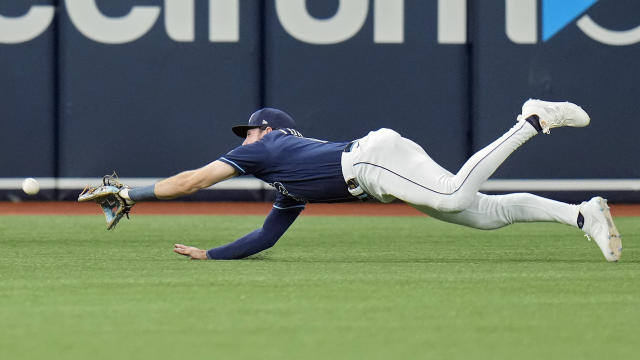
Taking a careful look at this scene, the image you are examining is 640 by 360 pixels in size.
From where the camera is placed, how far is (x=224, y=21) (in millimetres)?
12930

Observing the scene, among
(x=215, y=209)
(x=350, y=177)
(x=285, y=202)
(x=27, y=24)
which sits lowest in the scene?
(x=215, y=209)

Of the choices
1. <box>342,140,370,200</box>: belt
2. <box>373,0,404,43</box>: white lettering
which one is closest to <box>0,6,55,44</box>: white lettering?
<box>373,0,404,43</box>: white lettering

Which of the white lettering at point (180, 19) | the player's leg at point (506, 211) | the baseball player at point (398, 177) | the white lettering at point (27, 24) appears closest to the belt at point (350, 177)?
the baseball player at point (398, 177)

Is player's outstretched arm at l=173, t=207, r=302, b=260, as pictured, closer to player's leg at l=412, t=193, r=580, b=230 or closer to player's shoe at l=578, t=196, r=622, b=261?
player's leg at l=412, t=193, r=580, b=230

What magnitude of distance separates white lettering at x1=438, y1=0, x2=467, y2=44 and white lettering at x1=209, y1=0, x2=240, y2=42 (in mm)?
2223

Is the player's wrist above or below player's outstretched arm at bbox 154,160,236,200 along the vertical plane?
below

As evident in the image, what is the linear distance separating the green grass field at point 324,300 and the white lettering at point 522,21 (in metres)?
4.37

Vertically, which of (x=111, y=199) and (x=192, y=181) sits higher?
(x=192, y=181)

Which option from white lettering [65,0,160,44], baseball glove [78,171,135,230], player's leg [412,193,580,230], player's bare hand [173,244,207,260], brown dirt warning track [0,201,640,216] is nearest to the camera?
player's leg [412,193,580,230]

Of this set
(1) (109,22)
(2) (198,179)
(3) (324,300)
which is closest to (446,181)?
(2) (198,179)

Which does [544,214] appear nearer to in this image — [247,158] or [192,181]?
[247,158]

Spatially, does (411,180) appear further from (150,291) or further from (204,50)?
(204,50)

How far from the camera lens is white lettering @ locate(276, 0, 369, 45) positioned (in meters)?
12.9

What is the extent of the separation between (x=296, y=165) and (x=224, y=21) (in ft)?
20.5
